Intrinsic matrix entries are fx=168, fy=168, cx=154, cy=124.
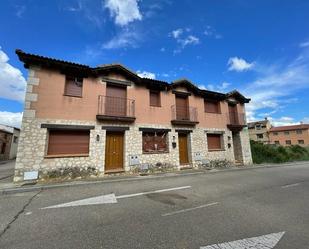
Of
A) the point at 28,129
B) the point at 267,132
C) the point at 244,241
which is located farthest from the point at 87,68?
the point at 267,132

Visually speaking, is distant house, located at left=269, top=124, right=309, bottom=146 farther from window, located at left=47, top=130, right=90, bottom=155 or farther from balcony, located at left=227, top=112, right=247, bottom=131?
window, located at left=47, top=130, right=90, bottom=155

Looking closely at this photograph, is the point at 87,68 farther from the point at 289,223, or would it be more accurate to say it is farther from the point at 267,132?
the point at 267,132

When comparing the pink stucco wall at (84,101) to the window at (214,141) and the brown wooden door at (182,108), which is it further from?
the window at (214,141)

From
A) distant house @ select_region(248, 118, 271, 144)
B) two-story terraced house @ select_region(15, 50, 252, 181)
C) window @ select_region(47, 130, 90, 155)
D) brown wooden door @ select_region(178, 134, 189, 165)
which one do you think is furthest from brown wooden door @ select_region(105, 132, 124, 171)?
distant house @ select_region(248, 118, 271, 144)

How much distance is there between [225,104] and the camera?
630 inches

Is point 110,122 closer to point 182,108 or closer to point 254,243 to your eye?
point 182,108

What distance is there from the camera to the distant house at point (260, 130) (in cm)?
4931

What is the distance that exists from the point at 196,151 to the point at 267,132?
46628 millimetres

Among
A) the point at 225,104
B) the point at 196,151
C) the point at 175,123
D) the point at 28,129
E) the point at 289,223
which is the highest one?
the point at 225,104

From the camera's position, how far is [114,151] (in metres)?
10.7

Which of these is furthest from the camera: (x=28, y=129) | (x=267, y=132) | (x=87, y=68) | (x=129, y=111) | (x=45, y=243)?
(x=267, y=132)

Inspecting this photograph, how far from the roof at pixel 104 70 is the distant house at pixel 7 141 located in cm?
2447

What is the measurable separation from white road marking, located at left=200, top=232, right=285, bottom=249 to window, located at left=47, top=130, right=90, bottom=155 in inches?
335

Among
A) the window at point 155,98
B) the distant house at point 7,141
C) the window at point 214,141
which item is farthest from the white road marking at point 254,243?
the distant house at point 7,141
